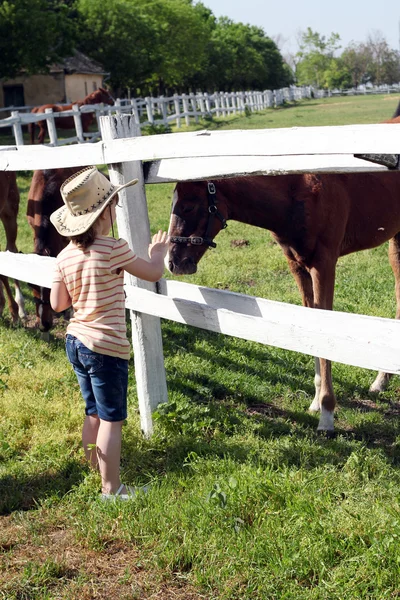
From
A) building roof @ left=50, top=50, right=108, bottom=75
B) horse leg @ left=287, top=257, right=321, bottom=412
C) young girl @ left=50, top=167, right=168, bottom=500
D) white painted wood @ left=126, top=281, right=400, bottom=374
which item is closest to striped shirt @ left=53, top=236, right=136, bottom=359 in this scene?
young girl @ left=50, top=167, right=168, bottom=500

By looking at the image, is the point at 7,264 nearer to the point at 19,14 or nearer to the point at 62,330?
the point at 62,330

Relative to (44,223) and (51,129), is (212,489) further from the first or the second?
(51,129)

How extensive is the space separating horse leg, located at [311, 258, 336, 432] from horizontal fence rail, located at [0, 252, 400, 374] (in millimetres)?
1016

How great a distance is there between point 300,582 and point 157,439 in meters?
1.54

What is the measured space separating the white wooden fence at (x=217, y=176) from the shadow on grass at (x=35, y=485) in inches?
23.5

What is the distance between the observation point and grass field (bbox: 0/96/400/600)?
281cm

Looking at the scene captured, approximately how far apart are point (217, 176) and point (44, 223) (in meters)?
3.20

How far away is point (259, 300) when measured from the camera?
3.38 metres

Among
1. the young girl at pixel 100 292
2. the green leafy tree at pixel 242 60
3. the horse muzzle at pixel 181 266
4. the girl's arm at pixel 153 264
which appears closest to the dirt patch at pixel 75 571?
the young girl at pixel 100 292

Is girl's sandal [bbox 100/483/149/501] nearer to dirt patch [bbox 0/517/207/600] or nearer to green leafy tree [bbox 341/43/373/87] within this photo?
dirt patch [bbox 0/517/207/600]

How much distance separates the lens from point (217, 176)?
3426 millimetres

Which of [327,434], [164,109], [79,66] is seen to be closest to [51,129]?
[164,109]

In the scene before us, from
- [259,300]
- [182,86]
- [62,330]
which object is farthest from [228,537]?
[182,86]

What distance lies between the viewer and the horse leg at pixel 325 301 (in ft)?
14.5
